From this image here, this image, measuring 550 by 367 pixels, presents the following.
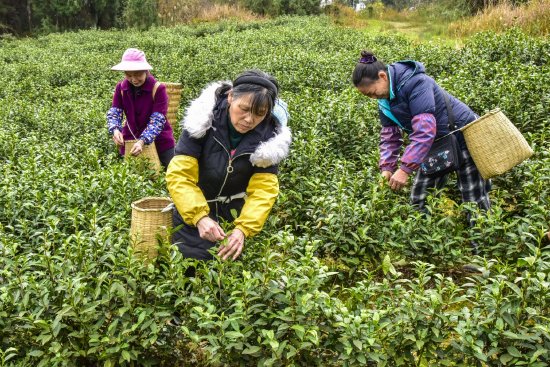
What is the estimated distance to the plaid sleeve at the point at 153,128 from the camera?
14.4 feet

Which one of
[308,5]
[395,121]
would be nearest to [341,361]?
[395,121]

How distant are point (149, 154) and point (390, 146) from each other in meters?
2.20

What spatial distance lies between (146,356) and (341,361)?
1.02 meters

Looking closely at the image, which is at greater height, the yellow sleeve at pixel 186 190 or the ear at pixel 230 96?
the ear at pixel 230 96

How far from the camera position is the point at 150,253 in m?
2.89

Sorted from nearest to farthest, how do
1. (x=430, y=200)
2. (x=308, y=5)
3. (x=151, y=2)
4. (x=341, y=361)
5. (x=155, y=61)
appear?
(x=341, y=361) → (x=430, y=200) → (x=155, y=61) → (x=151, y=2) → (x=308, y=5)

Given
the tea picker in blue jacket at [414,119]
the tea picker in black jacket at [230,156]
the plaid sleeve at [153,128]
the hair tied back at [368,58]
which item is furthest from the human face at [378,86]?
the plaid sleeve at [153,128]

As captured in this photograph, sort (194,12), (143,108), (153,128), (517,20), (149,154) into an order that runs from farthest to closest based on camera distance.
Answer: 1. (194,12)
2. (517,20)
3. (149,154)
4. (143,108)
5. (153,128)

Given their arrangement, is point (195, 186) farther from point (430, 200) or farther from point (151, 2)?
point (151, 2)

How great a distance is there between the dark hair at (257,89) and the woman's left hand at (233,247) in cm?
66

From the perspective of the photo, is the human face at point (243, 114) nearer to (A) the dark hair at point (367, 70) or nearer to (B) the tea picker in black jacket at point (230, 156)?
(B) the tea picker in black jacket at point (230, 156)

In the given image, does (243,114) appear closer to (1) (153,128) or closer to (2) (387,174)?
(2) (387,174)

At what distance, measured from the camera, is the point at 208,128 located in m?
2.75

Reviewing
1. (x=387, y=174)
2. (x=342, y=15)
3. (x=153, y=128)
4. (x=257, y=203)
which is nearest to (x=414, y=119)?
(x=387, y=174)
